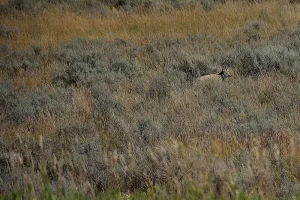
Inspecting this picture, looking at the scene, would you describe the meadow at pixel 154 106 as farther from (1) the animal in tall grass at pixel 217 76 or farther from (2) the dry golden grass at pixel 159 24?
(1) the animal in tall grass at pixel 217 76

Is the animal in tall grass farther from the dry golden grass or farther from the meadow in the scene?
the dry golden grass

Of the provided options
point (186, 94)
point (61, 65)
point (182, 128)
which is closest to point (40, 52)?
point (61, 65)

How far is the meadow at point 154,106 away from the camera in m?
3.58

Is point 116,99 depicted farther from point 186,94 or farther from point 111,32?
point 111,32

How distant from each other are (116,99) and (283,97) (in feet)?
8.43

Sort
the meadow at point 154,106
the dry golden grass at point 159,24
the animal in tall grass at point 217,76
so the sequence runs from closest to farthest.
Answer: the meadow at point 154,106
the animal in tall grass at point 217,76
the dry golden grass at point 159,24

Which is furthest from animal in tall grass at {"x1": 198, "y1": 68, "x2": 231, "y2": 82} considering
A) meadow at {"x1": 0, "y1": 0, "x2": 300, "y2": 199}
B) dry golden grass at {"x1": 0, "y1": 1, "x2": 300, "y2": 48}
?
dry golden grass at {"x1": 0, "y1": 1, "x2": 300, "y2": 48}

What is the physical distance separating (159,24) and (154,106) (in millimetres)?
8174

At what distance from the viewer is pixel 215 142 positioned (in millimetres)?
4738

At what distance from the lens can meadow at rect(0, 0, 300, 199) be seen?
3.58 meters

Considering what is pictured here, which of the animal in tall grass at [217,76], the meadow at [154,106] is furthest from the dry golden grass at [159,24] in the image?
the animal in tall grass at [217,76]

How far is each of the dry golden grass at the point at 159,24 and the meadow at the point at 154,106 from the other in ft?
0.18

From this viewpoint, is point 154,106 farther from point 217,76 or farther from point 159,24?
point 159,24

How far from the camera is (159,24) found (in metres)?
14.3
